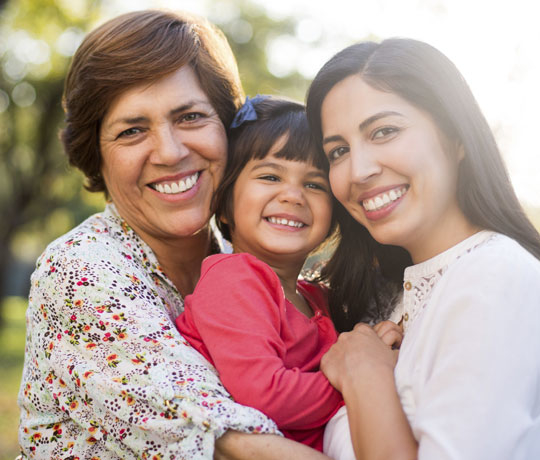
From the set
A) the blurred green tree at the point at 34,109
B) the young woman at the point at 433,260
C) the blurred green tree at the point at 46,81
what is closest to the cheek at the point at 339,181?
the young woman at the point at 433,260

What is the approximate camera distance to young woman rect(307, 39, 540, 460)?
1.93 meters

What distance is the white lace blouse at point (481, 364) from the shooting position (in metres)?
1.90

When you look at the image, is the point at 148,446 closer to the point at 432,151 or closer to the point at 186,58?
the point at 432,151

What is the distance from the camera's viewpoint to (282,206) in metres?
3.08

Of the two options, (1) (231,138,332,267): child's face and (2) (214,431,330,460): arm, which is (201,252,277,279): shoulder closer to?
(1) (231,138,332,267): child's face

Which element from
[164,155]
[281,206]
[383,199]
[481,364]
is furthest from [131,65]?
[481,364]

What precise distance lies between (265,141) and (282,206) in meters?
0.36

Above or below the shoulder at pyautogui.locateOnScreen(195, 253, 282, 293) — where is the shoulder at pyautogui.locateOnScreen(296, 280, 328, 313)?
below

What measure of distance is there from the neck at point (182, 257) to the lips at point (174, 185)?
31cm

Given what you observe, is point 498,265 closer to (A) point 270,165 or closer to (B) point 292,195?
(B) point 292,195

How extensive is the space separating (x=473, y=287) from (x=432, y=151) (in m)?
0.68

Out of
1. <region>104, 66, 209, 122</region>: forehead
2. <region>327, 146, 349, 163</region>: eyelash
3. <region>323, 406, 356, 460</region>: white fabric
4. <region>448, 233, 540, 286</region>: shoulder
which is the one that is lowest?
<region>323, 406, 356, 460</region>: white fabric

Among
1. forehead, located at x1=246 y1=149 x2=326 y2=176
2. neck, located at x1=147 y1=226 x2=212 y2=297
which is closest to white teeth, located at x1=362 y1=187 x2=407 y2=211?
forehead, located at x1=246 y1=149 x2=326 y2=176

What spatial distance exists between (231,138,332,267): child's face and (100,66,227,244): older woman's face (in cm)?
25
